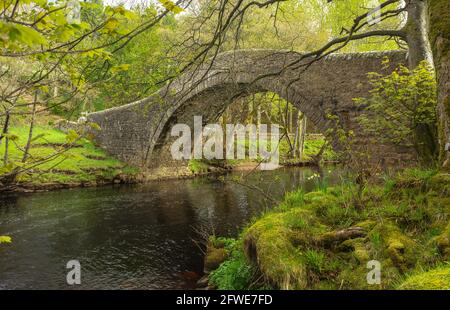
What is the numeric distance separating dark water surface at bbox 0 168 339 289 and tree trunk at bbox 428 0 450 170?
2804mm

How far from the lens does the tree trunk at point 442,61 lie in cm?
416

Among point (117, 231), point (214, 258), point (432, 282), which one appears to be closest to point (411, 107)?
point (214, 258)

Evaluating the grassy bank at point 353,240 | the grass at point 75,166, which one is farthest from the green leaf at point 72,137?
the grass at point 75,166

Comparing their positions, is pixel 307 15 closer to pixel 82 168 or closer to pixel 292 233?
pixel 82 168

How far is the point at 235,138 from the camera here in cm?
2523

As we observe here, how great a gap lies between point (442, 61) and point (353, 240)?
2.39 m

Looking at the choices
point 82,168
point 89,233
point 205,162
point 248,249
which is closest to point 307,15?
point 205,162

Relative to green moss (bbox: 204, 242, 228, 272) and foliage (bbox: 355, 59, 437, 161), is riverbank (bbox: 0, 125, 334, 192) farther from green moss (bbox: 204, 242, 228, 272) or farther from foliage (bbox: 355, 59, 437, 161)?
green moss (bbox: 204, 242, 228, 272)

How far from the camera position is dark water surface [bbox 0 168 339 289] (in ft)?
20.9

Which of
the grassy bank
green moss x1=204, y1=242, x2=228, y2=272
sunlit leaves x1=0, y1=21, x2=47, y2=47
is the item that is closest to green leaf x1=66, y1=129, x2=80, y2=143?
sunlit leaves x1=0, y1=21, x2=47, y2=47

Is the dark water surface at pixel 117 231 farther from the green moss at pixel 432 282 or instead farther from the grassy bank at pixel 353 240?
the green moss at pixel 432 282

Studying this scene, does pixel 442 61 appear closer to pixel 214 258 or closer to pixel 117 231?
pixel 214 258

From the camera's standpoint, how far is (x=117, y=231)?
920 centimetres
